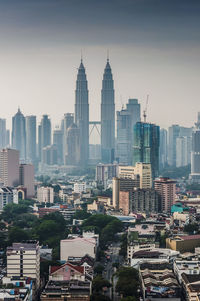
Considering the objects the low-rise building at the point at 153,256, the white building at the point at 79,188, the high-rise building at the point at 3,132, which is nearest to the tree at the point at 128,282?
the low-rise building at the point at 153,256

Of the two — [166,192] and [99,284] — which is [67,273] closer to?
[99,284]

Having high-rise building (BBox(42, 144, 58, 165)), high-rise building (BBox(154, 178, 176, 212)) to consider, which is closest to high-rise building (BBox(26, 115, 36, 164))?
high-rise building (BBox(42, 144, 58, 165))

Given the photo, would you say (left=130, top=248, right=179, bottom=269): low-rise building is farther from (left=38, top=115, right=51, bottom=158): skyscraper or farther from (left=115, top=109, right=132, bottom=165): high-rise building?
(left=38, top=115, right=51, bottom=158): skyscraper

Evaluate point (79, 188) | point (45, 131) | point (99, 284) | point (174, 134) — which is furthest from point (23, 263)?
point (45, 131)

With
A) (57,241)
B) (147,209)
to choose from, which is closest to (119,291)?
(57,241)

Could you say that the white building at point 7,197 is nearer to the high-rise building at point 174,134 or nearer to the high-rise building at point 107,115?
the high-rise building at point 107,115

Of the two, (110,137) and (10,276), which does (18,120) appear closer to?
(110,137)
